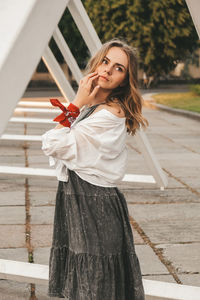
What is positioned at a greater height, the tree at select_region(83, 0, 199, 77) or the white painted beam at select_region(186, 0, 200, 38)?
the white painted beam at select_region(186, 0, 200, 38)

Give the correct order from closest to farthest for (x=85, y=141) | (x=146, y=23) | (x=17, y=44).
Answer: (x=17, y=44)
(x=85, y=141)
(x=146, y=23)

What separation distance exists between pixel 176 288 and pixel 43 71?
38180 mm

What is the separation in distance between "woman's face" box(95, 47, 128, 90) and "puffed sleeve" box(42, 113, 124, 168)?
147 mm

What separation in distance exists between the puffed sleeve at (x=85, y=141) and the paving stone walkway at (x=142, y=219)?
1032 mm

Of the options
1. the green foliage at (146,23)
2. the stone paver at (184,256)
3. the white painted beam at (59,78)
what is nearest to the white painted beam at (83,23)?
the white painted beam at (59,78)

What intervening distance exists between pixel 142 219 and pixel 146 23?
20.9 meters

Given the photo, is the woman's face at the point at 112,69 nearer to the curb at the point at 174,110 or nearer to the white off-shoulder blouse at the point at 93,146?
the white off-shoulder blouse at the point at 93,146

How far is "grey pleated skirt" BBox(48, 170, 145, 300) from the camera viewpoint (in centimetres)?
198

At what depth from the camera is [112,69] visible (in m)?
2.00

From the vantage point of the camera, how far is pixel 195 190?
5.02 metres

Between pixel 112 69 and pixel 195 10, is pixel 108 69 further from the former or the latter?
pixel 195 10

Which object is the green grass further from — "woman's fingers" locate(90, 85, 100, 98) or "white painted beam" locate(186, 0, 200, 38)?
"woman's fingers" locate(90, 85, 100, 98)

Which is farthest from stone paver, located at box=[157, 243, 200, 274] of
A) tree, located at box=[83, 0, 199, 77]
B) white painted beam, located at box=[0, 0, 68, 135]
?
tree, located at box=[83, 0, 199, 77]

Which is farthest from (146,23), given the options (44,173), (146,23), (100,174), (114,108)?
(100,174)
